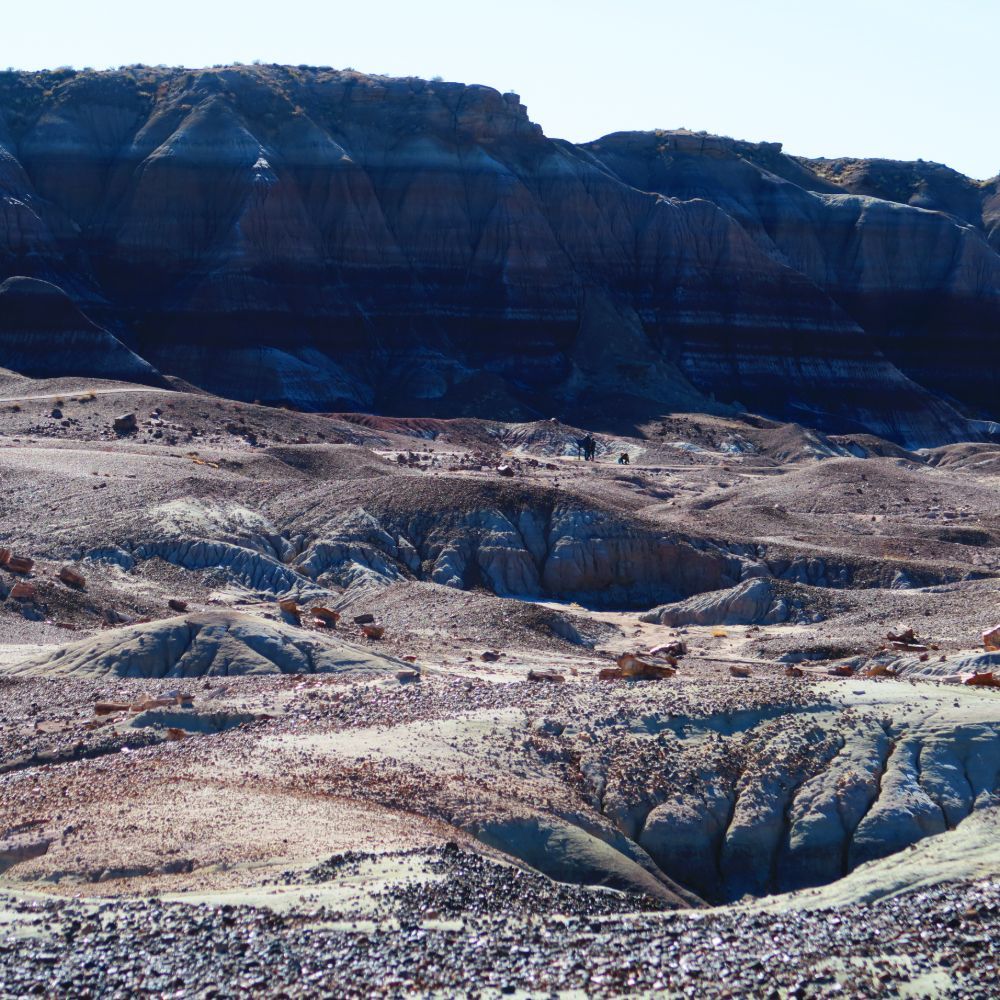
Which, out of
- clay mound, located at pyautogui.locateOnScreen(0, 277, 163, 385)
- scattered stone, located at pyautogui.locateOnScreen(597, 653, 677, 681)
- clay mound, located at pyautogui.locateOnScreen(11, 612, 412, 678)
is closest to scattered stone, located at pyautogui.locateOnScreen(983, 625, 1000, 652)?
scattered stone, located at pyautogui.locateOnScreen(597, 653, 677, 681)

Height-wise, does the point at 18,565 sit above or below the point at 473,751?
below

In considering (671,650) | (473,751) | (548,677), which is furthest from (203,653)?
(671,650)

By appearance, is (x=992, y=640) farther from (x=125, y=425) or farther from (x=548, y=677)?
(x=125, y=425)

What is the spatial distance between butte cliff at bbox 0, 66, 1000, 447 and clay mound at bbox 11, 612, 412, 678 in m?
53.1

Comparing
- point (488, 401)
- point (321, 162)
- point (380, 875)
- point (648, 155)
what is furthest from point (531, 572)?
point (648, 155)

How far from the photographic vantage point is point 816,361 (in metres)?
96.1

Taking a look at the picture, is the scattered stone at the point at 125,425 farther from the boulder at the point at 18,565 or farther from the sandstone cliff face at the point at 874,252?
the sandstone cliff face at the point at 874,252

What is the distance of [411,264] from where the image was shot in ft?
307

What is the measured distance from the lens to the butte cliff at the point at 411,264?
280 feet

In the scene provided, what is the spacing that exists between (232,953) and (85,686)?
11443mm

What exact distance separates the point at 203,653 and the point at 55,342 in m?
51.4

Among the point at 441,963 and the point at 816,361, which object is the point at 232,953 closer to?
the point at 441,963

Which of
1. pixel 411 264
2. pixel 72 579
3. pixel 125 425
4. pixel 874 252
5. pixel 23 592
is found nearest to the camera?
pixel 23 592

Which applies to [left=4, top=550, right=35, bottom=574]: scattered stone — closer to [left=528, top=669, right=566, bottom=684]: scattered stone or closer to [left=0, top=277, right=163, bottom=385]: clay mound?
[left=528, top=669, right=566, bottom=684]: scattered stone
